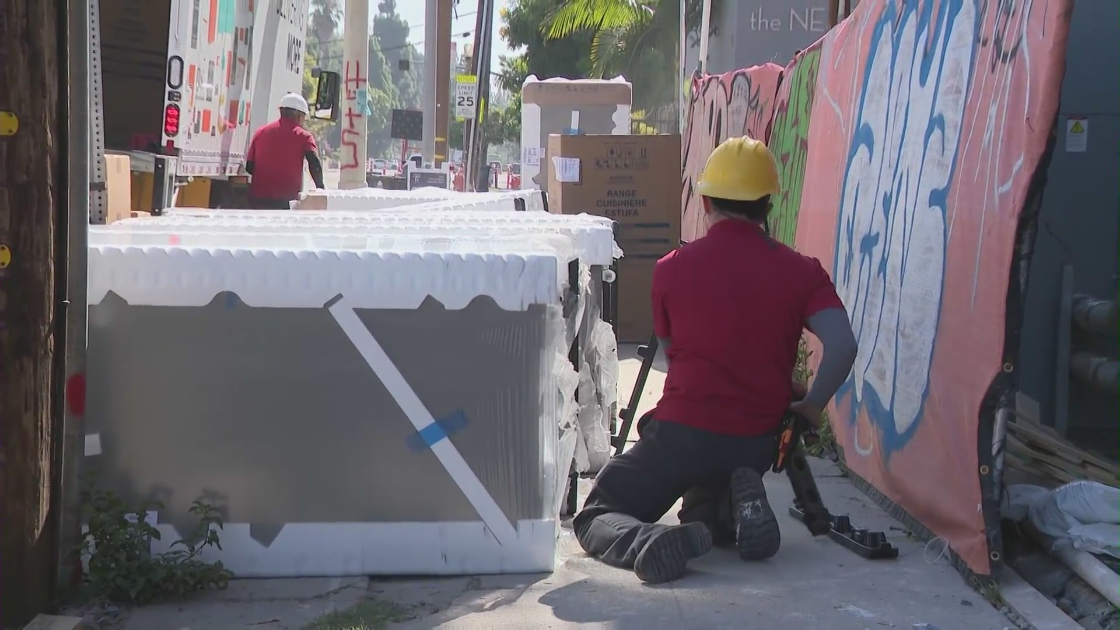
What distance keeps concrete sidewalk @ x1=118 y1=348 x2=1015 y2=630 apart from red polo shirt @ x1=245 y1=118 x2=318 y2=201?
6.72 meters

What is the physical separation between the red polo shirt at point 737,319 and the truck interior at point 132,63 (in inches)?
224

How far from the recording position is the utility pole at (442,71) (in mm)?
26406

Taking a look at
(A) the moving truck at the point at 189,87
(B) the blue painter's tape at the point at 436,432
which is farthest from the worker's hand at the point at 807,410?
(A) the moving truck at the point at 189,87

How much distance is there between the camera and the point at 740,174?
3893mm

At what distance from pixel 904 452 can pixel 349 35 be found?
58.5 ft

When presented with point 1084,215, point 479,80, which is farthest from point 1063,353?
point 479,80

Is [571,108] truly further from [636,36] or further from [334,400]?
[334,400]

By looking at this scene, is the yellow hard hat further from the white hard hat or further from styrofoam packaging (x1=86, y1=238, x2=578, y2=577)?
the white hard hat

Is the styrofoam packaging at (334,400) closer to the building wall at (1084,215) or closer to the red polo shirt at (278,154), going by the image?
the building wall at (1084,215)

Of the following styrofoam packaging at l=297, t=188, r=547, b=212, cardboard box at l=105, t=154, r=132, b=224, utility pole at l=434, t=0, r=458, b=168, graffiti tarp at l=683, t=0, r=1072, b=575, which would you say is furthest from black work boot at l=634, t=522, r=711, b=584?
utility pole at l=434, t=0, r=458, b=168

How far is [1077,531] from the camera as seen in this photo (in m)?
3.65

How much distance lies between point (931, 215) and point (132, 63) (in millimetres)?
6351

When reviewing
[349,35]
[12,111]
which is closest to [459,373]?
[12,111]

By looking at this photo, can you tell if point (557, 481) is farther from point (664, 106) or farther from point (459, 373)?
point (664, 106)
